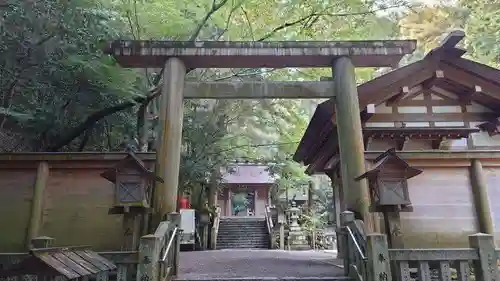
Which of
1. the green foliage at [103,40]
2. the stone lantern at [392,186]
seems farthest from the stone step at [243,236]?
the stone lantern at [392,186]

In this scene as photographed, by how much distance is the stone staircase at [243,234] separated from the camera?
22.7 metres

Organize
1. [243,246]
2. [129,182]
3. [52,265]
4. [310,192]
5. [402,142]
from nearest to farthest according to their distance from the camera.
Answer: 1. [52,265]
2. [129,182]
3. [402,142]
4. [243,246]
5. [310,192]

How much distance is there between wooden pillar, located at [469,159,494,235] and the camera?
647cm

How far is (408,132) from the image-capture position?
996 centimetres

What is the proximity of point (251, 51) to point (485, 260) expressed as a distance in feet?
17.2

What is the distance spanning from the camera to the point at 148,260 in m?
5.07

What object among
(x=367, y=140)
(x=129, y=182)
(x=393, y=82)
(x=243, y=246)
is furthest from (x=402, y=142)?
(x=243, y=246)

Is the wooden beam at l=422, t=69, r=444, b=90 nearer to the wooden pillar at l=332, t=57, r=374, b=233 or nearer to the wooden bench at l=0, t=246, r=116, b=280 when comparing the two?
the wooden pillar at l=332, t=57, r=374, b=233

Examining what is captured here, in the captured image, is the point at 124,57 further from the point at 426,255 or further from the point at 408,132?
the point at 408,132

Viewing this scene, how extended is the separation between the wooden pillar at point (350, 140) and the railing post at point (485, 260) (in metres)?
1.78

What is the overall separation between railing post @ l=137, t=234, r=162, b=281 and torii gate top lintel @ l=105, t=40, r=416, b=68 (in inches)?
151

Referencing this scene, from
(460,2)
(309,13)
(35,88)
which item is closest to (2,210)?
(35,88)

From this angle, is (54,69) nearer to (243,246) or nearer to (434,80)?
(434,80)

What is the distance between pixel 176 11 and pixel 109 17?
1.71m
